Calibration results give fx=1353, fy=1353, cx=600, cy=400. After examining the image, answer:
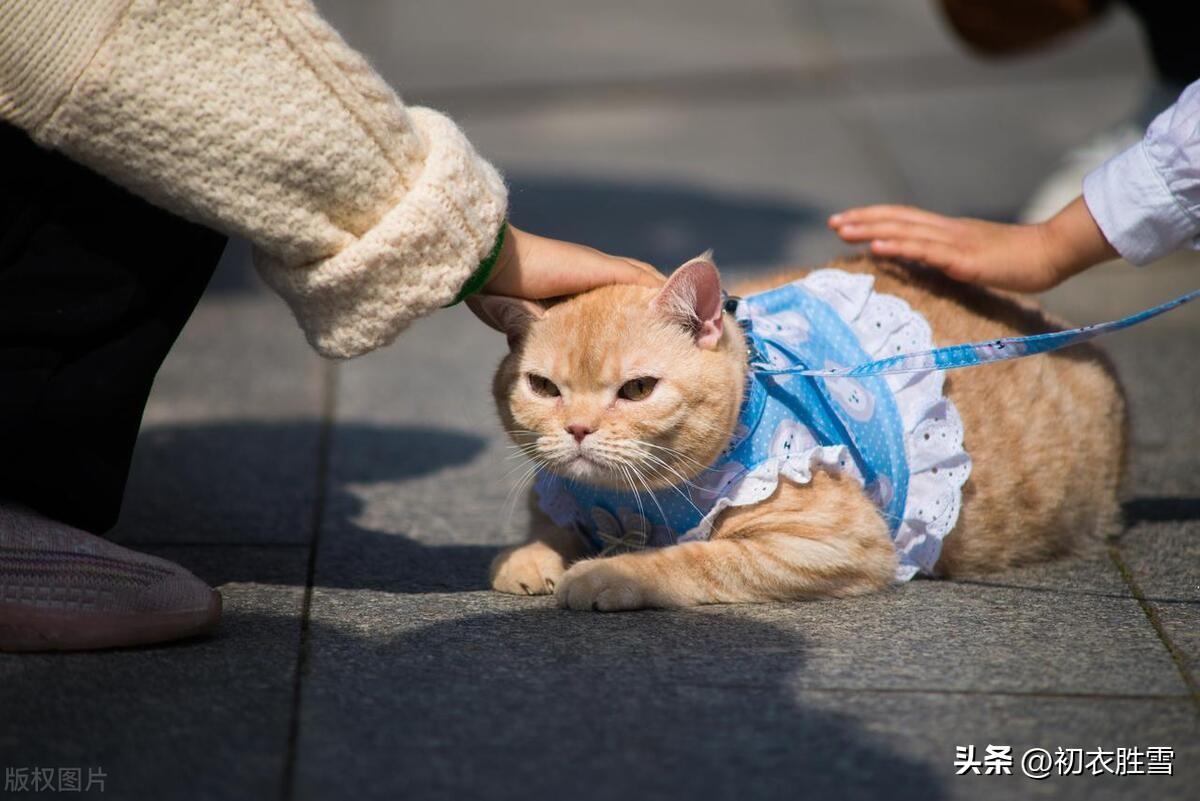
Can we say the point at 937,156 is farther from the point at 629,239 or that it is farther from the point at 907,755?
the point at 907,755

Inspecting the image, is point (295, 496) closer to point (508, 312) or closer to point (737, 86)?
point (508, 312)

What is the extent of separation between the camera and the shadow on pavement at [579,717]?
2008 millimetres

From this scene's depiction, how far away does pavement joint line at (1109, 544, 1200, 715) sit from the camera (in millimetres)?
2336

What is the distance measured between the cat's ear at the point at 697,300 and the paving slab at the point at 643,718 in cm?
58

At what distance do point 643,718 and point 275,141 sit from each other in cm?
115

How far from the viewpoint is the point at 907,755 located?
6.82 feet

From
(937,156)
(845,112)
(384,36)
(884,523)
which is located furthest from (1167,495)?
(384,36)

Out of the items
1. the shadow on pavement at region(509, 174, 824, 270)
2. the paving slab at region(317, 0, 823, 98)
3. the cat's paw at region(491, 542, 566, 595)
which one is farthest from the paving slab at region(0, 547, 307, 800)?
the paving slab at region(317, 0, 823, 98)

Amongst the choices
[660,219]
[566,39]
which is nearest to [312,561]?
[660,219]

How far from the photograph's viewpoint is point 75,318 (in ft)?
7.91

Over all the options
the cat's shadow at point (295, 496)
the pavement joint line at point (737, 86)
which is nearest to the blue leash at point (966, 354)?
the cat's shadow at point (295, 496)

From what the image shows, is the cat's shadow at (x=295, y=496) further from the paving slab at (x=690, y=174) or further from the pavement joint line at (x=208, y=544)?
the paving slab at (x=690, y=174)

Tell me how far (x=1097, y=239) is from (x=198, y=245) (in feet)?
6.35

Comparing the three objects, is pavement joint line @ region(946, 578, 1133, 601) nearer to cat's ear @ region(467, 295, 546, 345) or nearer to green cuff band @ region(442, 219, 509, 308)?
cat's ear @ region(467, 295, 546, 345)
